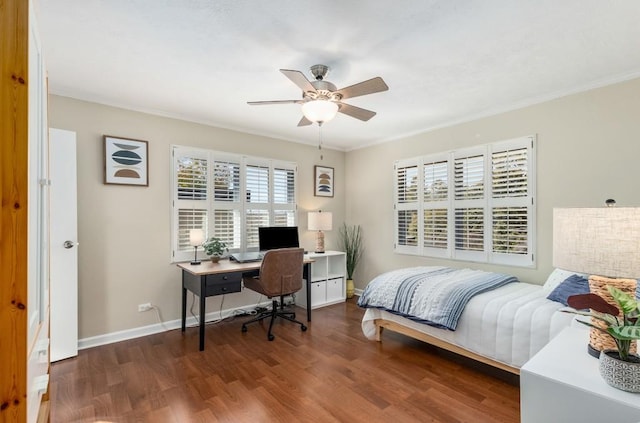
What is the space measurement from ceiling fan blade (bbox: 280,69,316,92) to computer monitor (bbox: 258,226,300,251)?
7.32 ft

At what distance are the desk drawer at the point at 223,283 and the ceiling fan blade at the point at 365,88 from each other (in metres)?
2.08

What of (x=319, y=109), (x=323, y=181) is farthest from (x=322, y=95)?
(x=323, y=181)

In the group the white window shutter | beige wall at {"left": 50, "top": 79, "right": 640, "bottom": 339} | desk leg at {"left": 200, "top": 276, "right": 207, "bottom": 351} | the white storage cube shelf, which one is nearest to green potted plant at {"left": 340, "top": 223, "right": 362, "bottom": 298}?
the white storage cube shelf

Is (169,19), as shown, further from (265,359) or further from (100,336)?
(100,336)

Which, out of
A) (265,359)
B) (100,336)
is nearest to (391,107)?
(265,359)

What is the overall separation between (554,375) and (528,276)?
2.48 meters

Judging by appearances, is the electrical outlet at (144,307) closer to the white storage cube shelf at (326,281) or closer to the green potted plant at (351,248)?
the white storage cube shelf at (326,281)

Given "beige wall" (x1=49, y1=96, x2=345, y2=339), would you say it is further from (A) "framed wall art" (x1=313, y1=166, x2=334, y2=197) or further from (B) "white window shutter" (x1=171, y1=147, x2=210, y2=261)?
(A) "framed wall art" (x1=313, y1=166, x2=334, y2=197)

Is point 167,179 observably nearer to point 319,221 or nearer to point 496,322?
point 319,221

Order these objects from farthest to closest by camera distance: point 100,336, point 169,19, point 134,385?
point 100,336
point 134,385
point 169,19

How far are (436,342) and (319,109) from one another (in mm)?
2189

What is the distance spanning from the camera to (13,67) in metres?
0.91

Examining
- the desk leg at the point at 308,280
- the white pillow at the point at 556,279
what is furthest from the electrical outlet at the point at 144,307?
the white pillow at the point at 556,279

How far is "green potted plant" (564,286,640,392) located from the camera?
1146 mm
